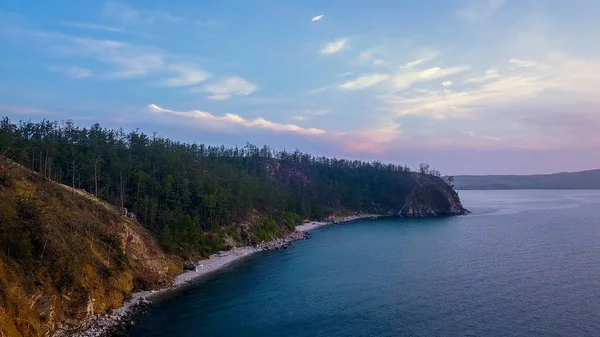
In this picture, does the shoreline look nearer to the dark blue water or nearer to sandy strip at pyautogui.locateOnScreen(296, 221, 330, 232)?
the dark blue water

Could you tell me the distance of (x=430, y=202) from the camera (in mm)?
183250

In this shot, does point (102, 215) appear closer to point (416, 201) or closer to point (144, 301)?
point (144, 301)

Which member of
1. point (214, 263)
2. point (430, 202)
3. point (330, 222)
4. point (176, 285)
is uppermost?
point (430, 202)

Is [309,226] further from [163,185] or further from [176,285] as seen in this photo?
[176,285]

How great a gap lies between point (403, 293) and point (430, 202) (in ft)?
442

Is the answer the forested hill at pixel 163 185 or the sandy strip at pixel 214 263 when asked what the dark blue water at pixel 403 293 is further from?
the forested hill at pixel 163 185

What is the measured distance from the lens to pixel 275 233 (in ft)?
350

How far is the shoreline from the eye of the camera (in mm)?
43031

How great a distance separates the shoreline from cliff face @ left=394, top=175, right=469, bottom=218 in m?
71.1

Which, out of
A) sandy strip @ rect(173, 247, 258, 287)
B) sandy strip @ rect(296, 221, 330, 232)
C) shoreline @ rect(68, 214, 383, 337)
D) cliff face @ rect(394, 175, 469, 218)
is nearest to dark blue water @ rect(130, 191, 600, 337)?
shoreline @ rect(68, 214, 383, 337)

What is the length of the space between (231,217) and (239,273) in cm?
2942

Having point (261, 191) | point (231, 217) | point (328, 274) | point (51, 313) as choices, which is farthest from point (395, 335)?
point (261, 191)

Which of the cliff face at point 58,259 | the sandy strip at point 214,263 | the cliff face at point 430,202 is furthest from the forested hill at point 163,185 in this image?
the cliff face at point 430,202

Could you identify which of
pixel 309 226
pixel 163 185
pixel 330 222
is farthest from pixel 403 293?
pixel 330 222
